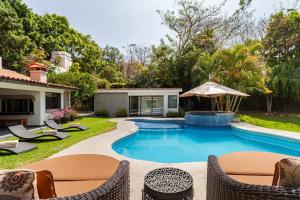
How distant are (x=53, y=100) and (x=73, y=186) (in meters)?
14.9

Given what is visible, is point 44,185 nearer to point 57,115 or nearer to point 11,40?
point 57,115

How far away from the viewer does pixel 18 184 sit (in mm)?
2020

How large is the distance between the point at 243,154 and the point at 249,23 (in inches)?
1093

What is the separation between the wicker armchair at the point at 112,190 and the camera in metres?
2.14

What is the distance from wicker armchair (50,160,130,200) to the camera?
2.14 meters

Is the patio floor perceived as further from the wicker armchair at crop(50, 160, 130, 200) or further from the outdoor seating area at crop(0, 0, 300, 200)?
the wicker armchair at crop(50, 160, 130, 200)

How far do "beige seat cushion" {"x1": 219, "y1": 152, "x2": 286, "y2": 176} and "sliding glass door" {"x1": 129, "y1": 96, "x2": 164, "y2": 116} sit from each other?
17.5 meters

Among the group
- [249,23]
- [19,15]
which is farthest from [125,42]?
[249,23]

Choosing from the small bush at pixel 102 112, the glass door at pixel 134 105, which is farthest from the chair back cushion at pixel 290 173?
the small bush at pixel 102 112

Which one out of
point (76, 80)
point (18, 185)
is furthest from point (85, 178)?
point (76, 80)

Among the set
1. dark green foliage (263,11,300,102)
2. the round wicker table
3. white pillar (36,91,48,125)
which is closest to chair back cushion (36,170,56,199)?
the round wicker table

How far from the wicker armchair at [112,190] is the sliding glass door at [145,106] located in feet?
62.5

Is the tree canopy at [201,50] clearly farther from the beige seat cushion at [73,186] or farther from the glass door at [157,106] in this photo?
the beige seat cushion at [73,186]

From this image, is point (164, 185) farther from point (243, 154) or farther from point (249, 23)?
point (249, 23)
